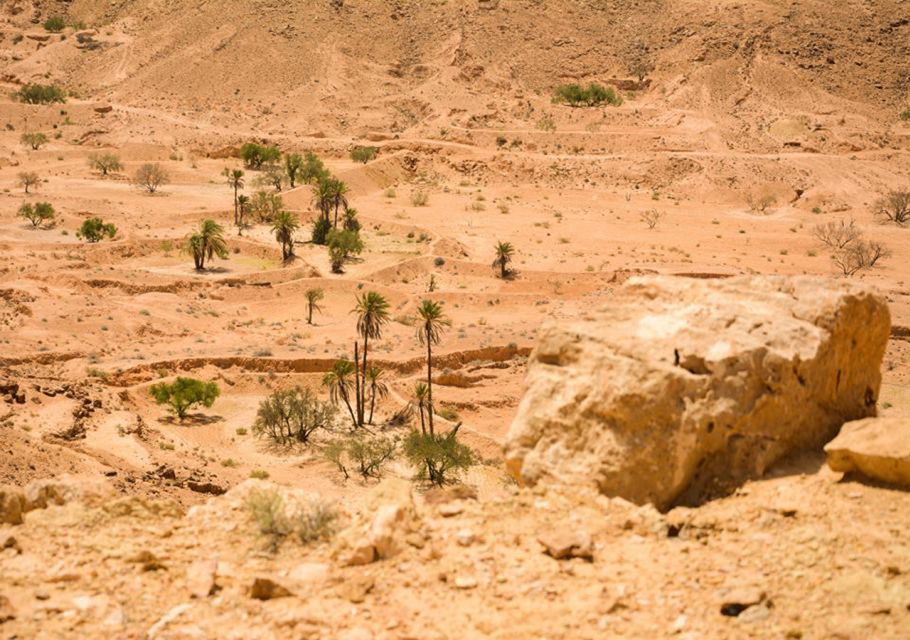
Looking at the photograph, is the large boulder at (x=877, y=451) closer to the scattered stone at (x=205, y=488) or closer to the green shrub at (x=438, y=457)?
the scattered stone at (x=205, y=488)

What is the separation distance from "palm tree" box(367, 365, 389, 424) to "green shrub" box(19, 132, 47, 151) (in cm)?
4362

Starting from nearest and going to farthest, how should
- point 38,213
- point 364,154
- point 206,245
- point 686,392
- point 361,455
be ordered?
point 686,392
point 361,455
point 206,245
point 38,213
point 364,154

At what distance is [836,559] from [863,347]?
102 inches

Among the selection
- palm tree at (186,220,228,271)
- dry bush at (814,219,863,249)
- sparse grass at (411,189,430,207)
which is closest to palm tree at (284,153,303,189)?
sparse grass at (411,189,430,207)

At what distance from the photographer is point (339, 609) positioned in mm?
5254

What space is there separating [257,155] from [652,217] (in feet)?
90.9

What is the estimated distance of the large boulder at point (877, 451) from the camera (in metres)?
6.03

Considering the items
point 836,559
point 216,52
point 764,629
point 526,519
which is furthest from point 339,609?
point 216,52

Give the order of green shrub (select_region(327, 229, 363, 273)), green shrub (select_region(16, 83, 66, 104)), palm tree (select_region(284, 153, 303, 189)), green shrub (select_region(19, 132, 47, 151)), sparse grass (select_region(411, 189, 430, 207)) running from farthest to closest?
green shrub (select_region(16, 83, 66, 104))
green shrub (select_region(19, 132, 47, 151))
palm tree (select_region(284, 153, 303, 189))
sparse grass (select_region(411, 189, 430, 207))
green shrub (select_region(327, 229, 363, 273))

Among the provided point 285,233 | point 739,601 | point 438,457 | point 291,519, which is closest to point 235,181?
point 285,233

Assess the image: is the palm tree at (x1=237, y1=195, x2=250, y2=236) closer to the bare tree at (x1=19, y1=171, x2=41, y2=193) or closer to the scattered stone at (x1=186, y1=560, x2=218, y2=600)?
the bare tree at (x1=19, y1=171, x2=41, y2=193)

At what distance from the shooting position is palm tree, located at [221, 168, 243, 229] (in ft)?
166

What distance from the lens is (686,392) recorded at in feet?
20.5

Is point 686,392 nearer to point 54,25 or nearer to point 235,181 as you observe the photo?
point 235,181
